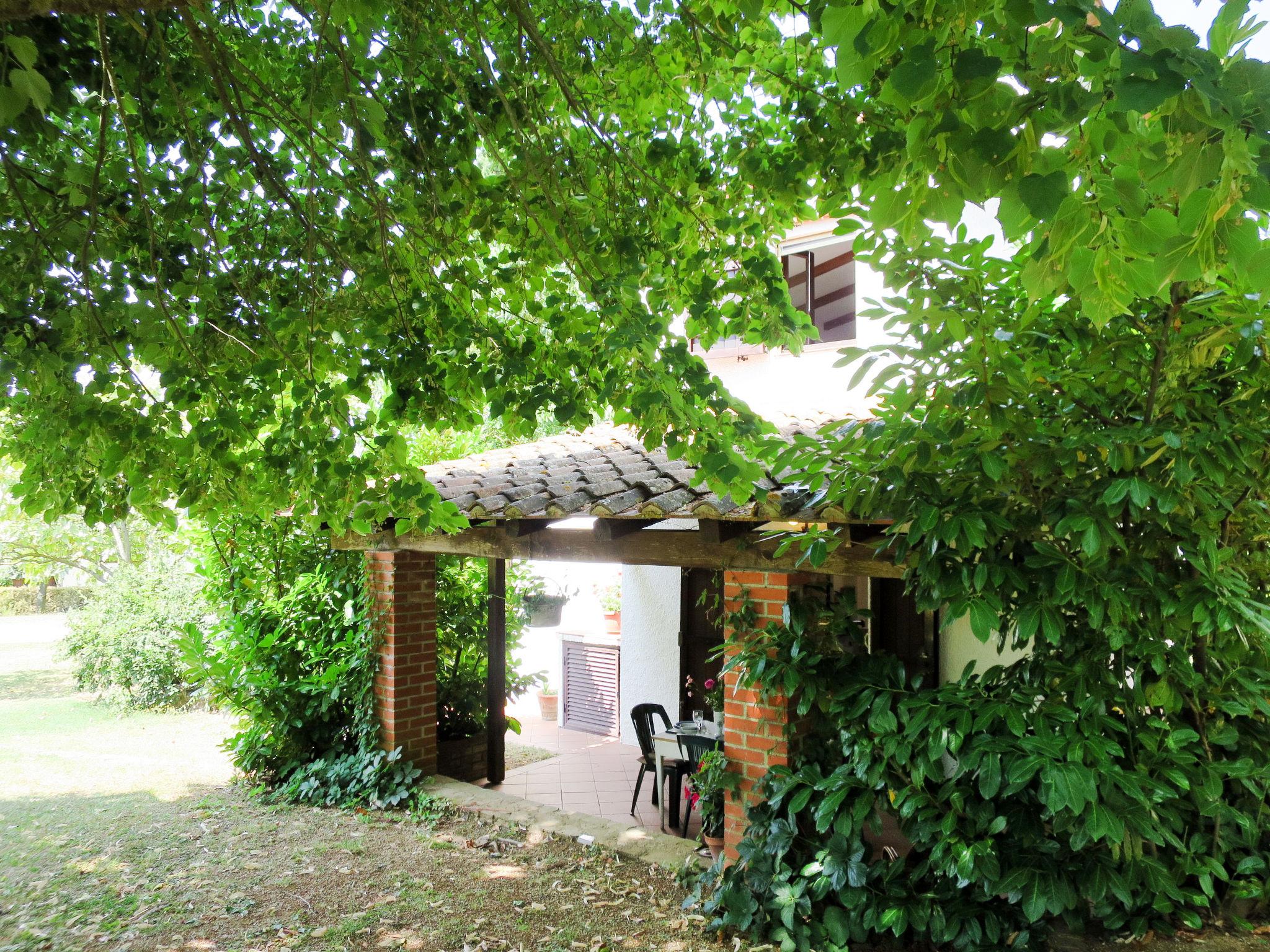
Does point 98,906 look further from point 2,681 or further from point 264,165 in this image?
point 2,681

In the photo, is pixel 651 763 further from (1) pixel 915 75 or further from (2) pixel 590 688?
(1) pixel 915 75

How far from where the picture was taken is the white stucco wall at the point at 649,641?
8484 millimetres

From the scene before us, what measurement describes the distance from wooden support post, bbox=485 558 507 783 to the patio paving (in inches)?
8.9

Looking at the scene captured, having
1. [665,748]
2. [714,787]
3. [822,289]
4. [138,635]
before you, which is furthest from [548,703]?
[714,787]

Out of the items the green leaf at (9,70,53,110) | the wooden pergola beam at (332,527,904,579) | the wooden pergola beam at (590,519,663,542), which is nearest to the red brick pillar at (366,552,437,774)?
the wooden pergola beam at (332,527,904,579)

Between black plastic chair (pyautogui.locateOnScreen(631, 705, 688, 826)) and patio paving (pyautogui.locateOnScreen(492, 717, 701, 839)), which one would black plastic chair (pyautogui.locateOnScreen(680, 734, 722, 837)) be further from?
patio paving (pyautogui.locateOnScreen(492, 717, 701, 839))

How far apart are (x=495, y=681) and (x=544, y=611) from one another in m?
0.93

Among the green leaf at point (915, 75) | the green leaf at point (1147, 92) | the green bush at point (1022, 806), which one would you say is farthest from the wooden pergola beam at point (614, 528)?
the green leaf at point (1147, 92)

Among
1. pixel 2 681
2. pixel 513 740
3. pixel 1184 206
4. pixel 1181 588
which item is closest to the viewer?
pixel 1184 206

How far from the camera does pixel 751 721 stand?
4457 millimetres

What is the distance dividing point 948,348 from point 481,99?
205 cm

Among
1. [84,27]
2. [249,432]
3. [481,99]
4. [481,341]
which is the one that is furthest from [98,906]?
[481,99]

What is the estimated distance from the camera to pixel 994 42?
160 cm

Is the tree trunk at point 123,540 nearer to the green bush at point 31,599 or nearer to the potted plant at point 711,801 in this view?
the green bush at point 31,599
